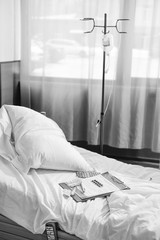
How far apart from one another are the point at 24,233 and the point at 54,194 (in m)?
0.25

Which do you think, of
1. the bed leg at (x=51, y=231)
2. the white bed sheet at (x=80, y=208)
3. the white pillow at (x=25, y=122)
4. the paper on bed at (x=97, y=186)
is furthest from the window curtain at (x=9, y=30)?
the bed leg at (x=51, y=231)

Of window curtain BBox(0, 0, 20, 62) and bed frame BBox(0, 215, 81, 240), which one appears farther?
window curtain BBox(0, 0, 20, 62)

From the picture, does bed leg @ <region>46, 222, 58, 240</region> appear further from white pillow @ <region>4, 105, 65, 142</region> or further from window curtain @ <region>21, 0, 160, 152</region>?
window curtain @ <region>21, 0, 160, 152</region>

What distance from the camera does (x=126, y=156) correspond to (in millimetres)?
3020

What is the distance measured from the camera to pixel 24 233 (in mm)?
1551

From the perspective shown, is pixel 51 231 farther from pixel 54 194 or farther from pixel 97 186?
pixel 97 186

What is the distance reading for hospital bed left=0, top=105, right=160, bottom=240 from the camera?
1.37m

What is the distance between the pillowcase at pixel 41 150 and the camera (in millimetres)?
1789

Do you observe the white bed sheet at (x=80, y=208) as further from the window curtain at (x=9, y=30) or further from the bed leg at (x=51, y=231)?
the window curtain at (x=9, y=30)

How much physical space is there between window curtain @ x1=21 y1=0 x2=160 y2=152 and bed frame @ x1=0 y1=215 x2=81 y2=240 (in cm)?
148

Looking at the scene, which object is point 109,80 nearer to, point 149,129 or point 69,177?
point 149,129

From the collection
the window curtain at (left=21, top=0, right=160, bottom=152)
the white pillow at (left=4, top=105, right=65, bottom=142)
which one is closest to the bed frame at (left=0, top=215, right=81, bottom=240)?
the white pillow at (left=4, top=105, right=65, bottom=142)

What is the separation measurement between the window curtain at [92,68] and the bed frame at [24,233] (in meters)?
1.48

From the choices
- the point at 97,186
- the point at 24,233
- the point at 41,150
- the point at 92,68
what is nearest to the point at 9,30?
the point at 92,68
